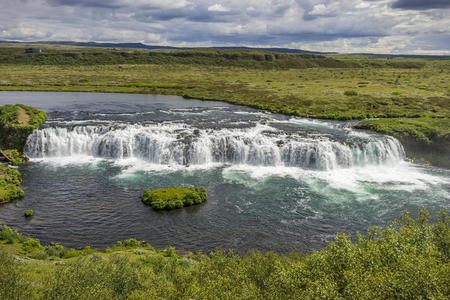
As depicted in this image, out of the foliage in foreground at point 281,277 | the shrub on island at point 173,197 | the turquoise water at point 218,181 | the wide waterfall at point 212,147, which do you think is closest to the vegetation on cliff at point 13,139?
the turquoise water at point 218,181

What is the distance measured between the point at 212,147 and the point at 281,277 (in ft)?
131

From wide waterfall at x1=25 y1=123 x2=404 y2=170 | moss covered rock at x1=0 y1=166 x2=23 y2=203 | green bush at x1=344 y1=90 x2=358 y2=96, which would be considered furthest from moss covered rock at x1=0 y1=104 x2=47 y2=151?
green bush at x1=344 y1=90 x2=358 y2=96

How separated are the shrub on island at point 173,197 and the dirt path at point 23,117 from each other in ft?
Answer: 118

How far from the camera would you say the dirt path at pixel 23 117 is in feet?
200

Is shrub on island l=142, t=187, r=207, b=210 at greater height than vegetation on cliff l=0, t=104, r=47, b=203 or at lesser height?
lesser

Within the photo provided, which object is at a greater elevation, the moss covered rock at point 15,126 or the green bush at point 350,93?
the green bush at point 350,93

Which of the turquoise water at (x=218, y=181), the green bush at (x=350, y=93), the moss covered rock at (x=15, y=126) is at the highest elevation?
the green bush at (x=350, y=93)

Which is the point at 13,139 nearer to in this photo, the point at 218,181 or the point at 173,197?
the point at 173,197

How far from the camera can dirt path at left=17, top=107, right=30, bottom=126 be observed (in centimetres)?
6092

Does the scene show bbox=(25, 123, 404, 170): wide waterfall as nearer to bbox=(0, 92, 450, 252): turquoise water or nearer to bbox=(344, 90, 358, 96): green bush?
bbox=(0, 92, 450, 252): turquoise water

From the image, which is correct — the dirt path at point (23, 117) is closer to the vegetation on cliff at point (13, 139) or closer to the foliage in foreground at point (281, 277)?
the vegetation on cliff at point (13, 139)

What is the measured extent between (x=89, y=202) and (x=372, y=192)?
129ft

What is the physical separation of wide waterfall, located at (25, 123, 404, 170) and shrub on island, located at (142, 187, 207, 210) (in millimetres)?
13197

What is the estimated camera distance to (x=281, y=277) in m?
18.0
